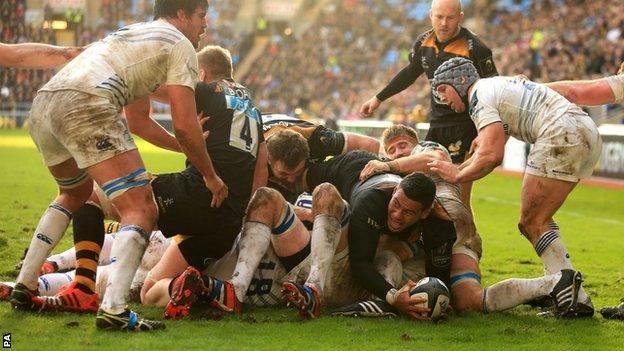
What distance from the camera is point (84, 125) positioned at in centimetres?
604

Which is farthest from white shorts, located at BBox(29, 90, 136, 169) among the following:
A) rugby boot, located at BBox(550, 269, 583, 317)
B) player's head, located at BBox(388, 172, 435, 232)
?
rugby boot, located at BBox(550, 269, 583, 317)

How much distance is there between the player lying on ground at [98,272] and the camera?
22.8 ft

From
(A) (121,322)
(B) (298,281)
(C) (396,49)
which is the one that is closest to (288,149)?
(B) (298,281)

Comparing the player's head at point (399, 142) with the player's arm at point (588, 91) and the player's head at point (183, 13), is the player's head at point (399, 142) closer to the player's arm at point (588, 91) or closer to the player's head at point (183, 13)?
the player's arm at point (588, 91)

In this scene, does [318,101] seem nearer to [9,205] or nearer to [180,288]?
[9,205]

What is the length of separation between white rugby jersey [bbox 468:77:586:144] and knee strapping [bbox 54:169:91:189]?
2.71 m

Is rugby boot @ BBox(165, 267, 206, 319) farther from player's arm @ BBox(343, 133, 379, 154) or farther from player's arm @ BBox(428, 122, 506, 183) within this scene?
player's arm @ BBox(343, 133, 379, 154)

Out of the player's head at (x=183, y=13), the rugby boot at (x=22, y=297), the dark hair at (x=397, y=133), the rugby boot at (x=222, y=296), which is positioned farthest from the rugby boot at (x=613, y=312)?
the rugby boot at (x=22, y=297)

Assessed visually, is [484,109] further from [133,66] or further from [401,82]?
[401,82]

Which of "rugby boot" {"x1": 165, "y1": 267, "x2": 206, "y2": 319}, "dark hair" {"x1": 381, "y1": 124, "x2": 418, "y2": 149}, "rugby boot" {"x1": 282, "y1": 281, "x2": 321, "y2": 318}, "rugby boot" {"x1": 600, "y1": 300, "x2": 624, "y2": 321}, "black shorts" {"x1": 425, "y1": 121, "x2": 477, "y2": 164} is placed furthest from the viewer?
Answer: "black shorts" {"x1": 425, "y1": 121, "x2": 477, "y2": 164}

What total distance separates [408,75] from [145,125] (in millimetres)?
3775

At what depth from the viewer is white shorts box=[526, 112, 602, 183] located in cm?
715

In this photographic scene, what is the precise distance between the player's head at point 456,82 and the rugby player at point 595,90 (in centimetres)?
76

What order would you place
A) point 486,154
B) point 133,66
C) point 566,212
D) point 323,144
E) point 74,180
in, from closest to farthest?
point 133,66 → point 74,180 → point 486,154 → point 323,144 → point 566,212
